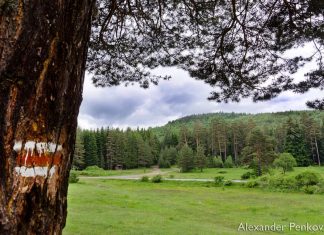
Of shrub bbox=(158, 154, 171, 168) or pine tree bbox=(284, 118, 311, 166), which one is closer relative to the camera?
pine tree bbox=(284, 118, 311, 166)

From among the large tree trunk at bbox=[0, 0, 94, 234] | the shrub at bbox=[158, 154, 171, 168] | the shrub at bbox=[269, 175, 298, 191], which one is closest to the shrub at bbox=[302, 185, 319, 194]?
the shrub at bbox=[269, 175, 298, 191]

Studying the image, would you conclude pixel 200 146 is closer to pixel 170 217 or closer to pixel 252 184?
pixel 252 184

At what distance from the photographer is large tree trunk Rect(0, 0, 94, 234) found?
120cm

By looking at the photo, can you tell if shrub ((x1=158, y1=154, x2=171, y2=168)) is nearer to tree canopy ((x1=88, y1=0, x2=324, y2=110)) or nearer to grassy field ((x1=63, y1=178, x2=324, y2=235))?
grassy field ((x1=63, y1=178, x2=324, y2=235))

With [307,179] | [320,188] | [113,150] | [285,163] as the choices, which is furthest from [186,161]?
[320,188]

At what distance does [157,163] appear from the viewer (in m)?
86.1

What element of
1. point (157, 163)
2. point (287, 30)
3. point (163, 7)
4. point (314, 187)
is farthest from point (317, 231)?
point (157, 163)

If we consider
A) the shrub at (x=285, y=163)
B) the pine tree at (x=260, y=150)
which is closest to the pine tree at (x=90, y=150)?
the pine tree at (x=260, y=150)

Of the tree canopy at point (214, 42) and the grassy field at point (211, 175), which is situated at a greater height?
the tree canopy at point (214, 42)

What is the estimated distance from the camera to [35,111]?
1266 millimetres

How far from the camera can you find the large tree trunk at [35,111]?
3.95ft

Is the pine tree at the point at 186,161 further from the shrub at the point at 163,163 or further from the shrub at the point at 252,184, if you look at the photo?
the shrub at the point at 252,184

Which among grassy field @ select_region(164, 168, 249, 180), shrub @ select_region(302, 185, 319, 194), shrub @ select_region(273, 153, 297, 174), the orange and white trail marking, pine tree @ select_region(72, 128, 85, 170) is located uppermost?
pine tree @ select_region(72, 128, 85, 170)

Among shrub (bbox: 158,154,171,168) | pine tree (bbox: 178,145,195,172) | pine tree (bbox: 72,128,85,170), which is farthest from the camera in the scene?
shrub (bbox: 158,154,171,168)
